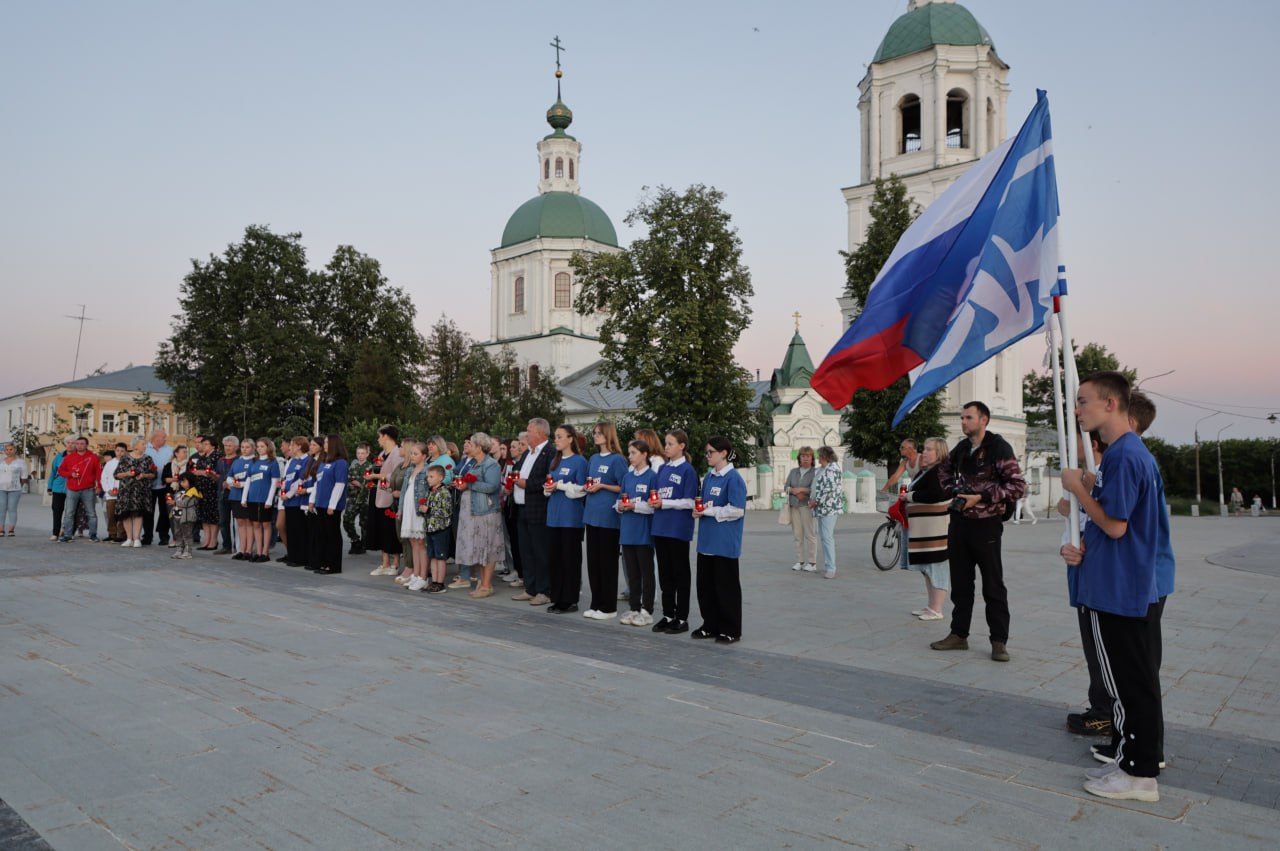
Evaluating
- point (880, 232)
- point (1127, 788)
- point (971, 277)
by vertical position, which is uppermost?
point (880, 232)

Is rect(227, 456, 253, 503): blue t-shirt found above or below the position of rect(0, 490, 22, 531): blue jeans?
above

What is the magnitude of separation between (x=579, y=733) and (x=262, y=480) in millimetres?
10374

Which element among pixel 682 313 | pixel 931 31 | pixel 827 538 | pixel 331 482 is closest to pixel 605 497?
pixel 827 538

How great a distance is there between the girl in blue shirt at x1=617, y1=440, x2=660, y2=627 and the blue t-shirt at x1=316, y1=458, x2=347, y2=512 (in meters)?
5.21

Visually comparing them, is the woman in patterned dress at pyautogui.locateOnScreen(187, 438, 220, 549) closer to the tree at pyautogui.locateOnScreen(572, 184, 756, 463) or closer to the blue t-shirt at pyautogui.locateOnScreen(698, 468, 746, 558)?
the blue t-shirt at pyautogui.locateOnScreen(698, 468, 746, 558)

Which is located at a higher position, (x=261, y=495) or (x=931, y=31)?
(x=931, y=31)

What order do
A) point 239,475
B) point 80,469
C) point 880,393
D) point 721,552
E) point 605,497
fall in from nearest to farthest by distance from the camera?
1. point 721,552
2. point 605,497
3. point 239,475
4. point 80,469
5. point 880,393

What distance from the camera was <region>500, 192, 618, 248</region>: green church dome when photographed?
7006 cm

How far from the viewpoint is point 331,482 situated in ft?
40.8

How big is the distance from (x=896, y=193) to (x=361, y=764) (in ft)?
123

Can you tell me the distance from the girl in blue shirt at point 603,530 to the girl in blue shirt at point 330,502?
473 centimetres

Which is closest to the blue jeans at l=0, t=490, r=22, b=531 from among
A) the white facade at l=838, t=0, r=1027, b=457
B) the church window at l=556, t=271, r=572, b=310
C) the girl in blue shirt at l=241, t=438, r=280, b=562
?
the girl in blue shirt at l=241, t=438, r=280, b=562

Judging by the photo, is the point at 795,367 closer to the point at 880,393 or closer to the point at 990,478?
the point at 880,393

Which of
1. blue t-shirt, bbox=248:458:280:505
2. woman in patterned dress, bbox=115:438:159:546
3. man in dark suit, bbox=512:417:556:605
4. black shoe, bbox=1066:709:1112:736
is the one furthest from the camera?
woman in patterned dress, bbox=115:438:159:546
